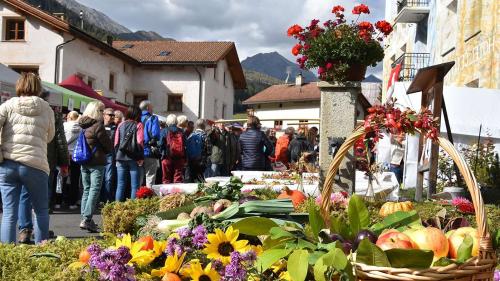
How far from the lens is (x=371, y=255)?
1960mm

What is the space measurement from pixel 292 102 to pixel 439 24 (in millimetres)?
37471

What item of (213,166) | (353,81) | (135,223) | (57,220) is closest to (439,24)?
(213,166)

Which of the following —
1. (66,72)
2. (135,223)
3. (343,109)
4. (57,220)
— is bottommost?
(57,220)

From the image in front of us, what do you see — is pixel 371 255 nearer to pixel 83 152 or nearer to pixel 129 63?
pixel 83 152

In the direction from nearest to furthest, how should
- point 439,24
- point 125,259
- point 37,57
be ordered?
point 125,259 → point 439,24 → point 37,57

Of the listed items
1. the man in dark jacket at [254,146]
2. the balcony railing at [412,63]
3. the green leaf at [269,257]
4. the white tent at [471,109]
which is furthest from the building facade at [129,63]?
the green leaf at [269,257]

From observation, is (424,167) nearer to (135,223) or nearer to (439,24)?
(135,223)

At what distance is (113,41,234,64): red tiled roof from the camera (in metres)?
35.2

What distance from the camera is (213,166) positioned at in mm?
11836

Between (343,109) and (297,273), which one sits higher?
(343,109)

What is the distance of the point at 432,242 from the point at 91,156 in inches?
234

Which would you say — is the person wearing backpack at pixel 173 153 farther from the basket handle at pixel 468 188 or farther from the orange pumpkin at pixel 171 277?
the orange pumpkin at pixel 171 277

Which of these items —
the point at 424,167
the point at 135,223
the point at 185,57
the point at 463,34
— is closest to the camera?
the point at 135,223

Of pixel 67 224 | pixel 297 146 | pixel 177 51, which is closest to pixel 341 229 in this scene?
pixel 67 224
